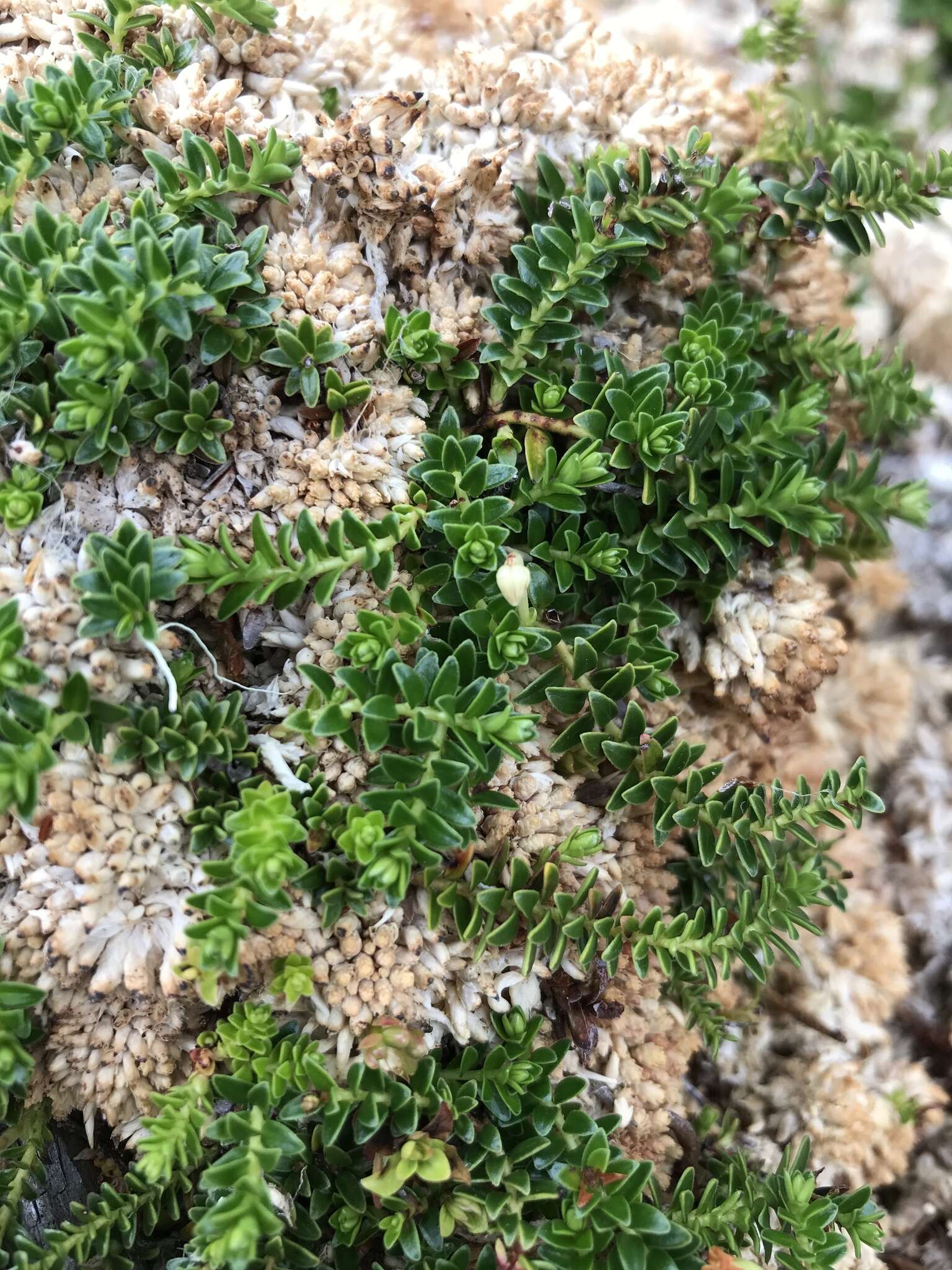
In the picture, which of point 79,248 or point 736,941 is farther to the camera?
point 736,941

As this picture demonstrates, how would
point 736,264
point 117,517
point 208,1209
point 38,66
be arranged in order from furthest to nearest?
point 736,264
point 38,66
point 117,517
point 208,1209

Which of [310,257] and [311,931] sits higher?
→ [310,257]

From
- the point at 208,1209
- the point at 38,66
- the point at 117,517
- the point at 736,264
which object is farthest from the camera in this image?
the point at 736,264

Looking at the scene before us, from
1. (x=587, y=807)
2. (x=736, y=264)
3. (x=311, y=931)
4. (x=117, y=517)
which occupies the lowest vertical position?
(x=311, y=931)

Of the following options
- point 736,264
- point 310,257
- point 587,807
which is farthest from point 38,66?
point 587,807

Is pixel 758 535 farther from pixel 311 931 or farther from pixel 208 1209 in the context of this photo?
pixel 208 1209

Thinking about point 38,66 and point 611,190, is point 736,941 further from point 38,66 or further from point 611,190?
point 38,66

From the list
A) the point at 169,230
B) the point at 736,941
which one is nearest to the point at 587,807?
the point at 736,941
